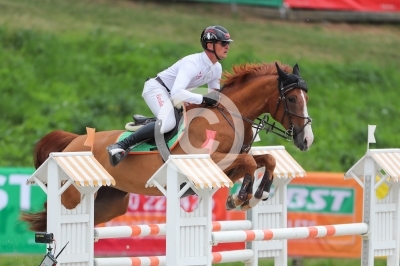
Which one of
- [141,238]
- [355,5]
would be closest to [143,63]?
[355,5]

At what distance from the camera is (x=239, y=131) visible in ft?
20.8

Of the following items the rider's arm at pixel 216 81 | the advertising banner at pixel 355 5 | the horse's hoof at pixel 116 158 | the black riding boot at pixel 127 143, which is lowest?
the horse's hoof at pixel 116 158

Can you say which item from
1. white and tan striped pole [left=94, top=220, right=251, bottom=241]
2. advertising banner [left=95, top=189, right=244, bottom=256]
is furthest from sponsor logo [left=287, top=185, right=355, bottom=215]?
white and tan striped pole [left=94, top=220, right=251, bottom=241]

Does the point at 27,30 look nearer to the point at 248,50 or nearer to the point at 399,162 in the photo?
the point at 248,50

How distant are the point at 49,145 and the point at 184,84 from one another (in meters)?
1.57

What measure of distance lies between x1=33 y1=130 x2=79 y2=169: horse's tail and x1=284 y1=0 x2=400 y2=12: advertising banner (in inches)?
358

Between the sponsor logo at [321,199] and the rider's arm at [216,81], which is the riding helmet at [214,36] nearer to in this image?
the rider's arm at [216,81]

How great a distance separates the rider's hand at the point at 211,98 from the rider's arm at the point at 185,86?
0.11 meters

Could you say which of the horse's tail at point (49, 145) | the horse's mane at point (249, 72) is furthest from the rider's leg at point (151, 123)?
the horse's tail at point (49, 145)

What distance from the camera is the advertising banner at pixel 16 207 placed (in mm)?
8445

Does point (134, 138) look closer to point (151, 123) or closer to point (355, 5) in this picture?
point (151, 123)

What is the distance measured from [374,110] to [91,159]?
965cm

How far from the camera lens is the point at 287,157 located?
23.4 ft

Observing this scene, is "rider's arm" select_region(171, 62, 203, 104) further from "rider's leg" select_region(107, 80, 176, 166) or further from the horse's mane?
the horse's mane
